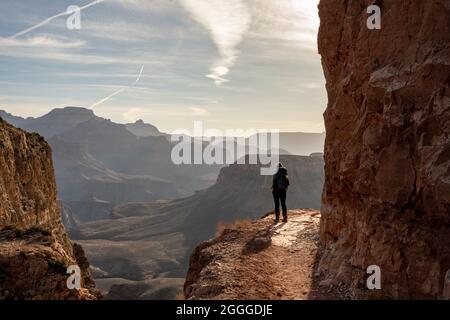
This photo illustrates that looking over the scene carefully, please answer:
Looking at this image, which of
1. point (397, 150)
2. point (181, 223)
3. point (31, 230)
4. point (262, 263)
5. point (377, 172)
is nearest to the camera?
point (397, 150)

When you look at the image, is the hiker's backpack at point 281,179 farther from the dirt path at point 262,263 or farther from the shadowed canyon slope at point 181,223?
the shadowed canyon slope at point 181,223

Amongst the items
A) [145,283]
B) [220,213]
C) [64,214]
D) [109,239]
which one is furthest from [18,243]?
[64,214]

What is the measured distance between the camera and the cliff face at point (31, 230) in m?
11.2

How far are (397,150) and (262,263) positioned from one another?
5.62 meters

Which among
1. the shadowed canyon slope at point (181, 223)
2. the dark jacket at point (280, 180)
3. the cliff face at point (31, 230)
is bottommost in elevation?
the shadowed canyon slope at point (181, 223)

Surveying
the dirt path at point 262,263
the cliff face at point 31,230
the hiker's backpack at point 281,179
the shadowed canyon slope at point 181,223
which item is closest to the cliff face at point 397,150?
the dirt path at point 262,263

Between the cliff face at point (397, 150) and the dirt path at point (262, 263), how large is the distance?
0.94 m

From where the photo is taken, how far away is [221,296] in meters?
10.3

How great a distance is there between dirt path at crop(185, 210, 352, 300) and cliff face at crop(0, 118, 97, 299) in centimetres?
407

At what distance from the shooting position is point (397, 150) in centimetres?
930

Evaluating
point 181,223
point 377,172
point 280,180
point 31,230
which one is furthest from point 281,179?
point 181,223

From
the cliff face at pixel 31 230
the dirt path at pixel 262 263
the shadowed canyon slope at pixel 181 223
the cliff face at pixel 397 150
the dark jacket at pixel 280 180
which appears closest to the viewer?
the cliff face at pixel 397 150

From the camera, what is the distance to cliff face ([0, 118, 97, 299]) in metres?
11.2

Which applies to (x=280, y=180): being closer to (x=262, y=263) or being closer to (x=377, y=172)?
(x=262, y=263)
